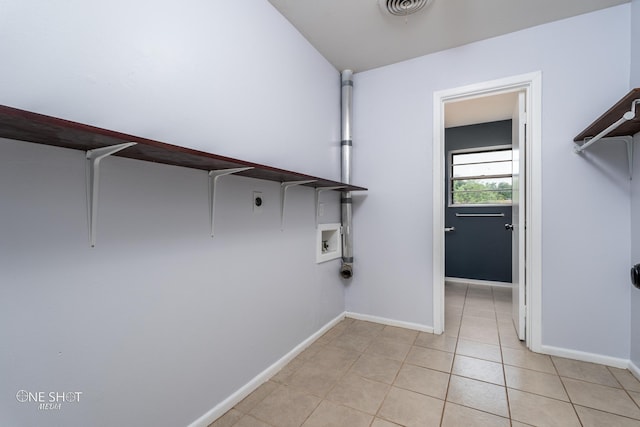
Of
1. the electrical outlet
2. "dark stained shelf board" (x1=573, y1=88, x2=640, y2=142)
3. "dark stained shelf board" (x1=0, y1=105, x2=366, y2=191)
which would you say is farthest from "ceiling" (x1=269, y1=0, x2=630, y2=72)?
"dark stained shelf board" (x1=0, y1=105, x2=366, y2=191)

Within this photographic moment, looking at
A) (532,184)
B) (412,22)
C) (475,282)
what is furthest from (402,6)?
(475,282)

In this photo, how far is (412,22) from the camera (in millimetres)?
2074

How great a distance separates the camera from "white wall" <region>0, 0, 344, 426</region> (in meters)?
0.86

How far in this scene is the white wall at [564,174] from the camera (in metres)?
1.93

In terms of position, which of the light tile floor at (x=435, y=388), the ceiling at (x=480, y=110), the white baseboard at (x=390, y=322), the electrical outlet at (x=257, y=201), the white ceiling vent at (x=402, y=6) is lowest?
the light tile floor at (x=435, y=388)

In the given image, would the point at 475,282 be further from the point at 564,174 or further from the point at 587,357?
the point at 564,174

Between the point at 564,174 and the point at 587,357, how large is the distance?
1.30m

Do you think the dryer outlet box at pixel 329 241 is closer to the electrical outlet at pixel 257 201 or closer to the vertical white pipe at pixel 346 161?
the vertical white pipe at pixel 346 161

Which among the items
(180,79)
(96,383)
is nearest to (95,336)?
(96,383)

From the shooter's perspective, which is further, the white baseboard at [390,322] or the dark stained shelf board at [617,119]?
the white baseboard at [390,322]

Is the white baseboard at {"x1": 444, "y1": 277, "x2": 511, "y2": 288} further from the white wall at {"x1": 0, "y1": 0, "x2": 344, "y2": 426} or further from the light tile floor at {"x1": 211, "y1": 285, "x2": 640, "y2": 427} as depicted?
the white wall at {"x1": 0, "y1": 0, "x2": 344, "y2": 426}

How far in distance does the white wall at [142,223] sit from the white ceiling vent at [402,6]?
2.39 feet

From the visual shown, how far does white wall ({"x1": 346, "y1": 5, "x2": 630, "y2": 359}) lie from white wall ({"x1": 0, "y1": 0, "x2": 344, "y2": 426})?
3.95ft

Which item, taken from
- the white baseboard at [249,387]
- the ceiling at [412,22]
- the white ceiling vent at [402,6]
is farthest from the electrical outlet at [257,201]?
the white ceiling vent at [402,6]
